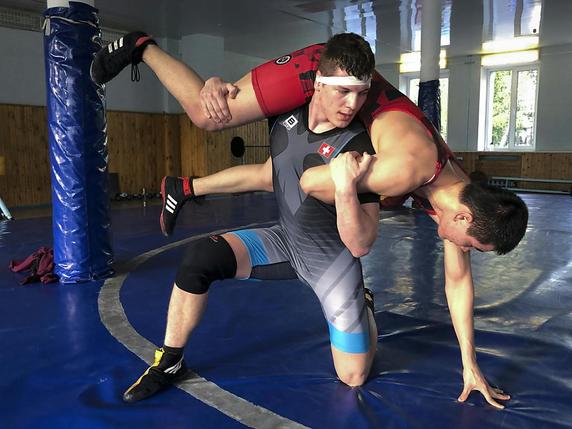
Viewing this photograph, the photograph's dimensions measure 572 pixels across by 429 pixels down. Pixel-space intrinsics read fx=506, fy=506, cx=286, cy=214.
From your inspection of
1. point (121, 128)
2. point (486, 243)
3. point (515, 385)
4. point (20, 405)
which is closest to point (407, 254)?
point (515, 385)

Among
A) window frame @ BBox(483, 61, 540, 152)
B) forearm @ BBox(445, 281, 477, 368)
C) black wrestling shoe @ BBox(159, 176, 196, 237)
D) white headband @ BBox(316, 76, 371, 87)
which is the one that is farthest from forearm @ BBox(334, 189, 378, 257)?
window frame @ BBox(483, 61, 540, 152)

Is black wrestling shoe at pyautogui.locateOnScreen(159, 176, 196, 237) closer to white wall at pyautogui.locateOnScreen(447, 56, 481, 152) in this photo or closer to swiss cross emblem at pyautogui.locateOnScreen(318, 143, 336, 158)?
swiss cross emblem at pyautogui.locateOnScreen(318, 143, 336, 158)

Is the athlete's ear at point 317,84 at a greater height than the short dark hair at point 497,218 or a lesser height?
greater

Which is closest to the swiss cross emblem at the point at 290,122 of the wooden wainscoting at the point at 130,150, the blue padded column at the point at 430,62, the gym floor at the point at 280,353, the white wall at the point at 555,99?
the gym floor at the point at 280,353

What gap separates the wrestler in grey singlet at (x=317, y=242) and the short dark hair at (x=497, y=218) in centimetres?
59

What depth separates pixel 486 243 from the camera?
1.95 meters

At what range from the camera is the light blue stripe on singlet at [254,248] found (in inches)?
92.2

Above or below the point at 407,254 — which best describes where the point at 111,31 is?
above

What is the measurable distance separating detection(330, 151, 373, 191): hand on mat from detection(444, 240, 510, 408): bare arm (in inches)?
29.1

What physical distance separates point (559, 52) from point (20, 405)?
1428 cm

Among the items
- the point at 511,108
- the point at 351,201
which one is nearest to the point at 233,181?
the point at 351,201

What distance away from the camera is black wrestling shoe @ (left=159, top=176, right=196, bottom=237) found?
270cm

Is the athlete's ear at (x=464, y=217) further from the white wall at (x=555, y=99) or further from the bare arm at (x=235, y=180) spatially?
the white wall at (x=555, y=99)

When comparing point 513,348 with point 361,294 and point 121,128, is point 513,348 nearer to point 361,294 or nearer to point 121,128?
point 361,294
